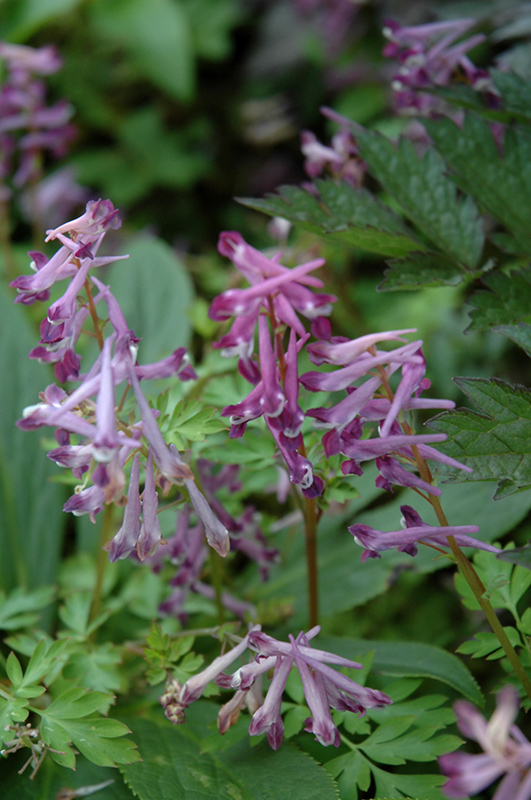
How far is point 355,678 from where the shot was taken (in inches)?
33.8

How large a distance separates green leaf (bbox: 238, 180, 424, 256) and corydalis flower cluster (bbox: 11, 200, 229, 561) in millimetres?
286

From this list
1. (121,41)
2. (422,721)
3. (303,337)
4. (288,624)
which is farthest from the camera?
(121,41)

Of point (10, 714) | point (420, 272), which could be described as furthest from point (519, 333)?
point (10, 714)

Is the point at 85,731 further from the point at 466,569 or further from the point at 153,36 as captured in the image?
the point at 153,36

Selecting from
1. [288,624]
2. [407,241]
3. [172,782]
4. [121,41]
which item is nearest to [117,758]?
[172,782]

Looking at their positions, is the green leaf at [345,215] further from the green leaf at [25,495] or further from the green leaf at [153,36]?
the green leaf at [153,36]

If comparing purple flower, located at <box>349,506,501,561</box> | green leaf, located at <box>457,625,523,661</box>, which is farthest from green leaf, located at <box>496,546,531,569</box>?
green leaf, located at <box>457,625,523,661</box>

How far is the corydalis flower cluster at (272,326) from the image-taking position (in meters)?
0.63

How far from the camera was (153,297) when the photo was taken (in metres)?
1.64

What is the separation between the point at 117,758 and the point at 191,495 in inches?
12.8

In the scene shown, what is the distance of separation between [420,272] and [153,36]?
2.18 metres

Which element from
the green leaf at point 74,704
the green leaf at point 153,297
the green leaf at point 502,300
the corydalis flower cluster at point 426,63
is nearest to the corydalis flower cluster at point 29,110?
the green leaf at point 153,297

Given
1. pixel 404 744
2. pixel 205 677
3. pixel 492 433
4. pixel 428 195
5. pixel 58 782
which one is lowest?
pixel 58 782

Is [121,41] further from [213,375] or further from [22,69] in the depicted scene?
[213,375]
